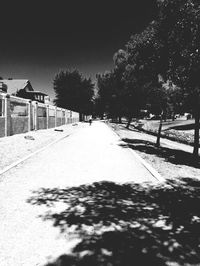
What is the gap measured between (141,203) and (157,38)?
823 centimetres

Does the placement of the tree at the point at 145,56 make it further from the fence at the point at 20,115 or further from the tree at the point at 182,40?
the fence at the point at 20,115

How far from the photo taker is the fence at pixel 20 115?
1662cm

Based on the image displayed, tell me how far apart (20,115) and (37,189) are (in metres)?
15.6

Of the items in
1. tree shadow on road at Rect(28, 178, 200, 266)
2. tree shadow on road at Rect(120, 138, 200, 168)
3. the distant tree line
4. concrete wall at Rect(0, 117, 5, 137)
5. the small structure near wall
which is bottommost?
tree shadow on road at Rect(120, 138, 200, 168)

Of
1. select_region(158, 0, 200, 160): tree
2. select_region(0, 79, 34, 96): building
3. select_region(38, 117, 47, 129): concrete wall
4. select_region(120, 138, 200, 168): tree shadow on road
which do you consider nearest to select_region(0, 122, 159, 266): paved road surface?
select_region(120, 138, 200, 168): tree shadow on road

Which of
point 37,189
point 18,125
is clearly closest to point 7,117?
point 18,125

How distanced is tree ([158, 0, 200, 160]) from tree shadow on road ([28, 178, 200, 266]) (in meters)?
5.35

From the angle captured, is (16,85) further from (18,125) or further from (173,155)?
(173,155)

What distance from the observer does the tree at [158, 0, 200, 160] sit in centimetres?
898

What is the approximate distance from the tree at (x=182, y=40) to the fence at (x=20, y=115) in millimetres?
11063

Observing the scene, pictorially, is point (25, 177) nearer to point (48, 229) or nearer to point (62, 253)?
point (48, 229)

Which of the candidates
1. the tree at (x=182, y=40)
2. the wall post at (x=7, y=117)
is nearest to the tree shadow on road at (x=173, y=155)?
the tree at (x=182, y=40)

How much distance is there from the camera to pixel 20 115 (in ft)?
65.9

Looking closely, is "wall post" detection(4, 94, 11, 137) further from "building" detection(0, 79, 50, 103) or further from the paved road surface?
"building" detection(0, 79, 50, 103)
